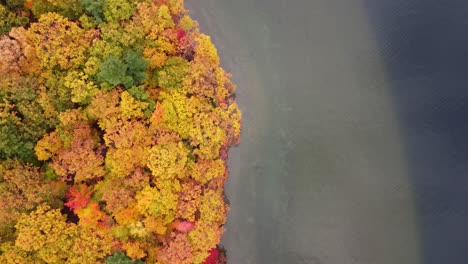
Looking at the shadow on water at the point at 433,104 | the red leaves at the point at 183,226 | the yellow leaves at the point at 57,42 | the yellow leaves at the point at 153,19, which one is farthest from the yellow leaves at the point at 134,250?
the shadow on water at the point at 433,104

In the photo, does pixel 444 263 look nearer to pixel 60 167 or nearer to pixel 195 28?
pixel 195 28

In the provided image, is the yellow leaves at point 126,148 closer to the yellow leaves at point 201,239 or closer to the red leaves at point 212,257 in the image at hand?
the yellow leaves at point 201,239

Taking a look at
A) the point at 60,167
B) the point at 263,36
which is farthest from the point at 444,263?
the point at 60,167

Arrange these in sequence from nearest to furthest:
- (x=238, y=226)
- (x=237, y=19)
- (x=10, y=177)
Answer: (x=10, y=177) → (x=238, y=226) → (x=237, y=19)

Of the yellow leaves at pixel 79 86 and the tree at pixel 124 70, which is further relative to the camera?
the yellow leaves at pixel 79 86

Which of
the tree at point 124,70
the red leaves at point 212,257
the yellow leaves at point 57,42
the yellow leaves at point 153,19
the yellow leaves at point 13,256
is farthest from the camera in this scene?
the red leaves at point 212,257

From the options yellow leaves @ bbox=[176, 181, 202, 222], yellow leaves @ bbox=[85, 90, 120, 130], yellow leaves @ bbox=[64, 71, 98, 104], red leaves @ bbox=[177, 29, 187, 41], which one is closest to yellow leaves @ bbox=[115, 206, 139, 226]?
yellow leaves @ bbox=[176, 181, 202, 222]
